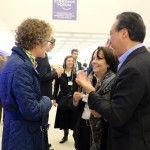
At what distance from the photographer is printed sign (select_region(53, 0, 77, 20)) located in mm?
6793

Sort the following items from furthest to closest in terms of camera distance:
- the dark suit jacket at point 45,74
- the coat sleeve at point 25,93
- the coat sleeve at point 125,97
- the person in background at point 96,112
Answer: the dark suit jacket at point 45,74, the person in background at point 96,112, the coat sleeve at point 25,93, the coat sleeve at point 125,97

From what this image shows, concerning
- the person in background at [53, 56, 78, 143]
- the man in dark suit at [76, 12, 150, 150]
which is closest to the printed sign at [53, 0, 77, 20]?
the person in background at [53, 56, 78, 143]

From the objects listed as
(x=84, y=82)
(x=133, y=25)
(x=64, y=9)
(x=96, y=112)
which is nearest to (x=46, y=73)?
(x=96, y=112)

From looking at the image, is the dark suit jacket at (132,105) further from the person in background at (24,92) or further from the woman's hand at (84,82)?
the person in background at (24,92)

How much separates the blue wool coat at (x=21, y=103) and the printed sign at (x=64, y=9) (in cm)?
542

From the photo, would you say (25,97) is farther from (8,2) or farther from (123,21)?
(8,2)

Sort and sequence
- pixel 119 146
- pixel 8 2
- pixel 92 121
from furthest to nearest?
pixel 8 2 → pixel 92 121 → pixel 119 146

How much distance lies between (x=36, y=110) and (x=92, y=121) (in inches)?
21.8

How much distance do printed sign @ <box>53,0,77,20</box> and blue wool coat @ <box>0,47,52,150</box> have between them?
17.8 feet

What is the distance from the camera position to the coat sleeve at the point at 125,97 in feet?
4.11

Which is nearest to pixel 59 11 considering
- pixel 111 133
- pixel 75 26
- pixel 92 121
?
pixel 75 26

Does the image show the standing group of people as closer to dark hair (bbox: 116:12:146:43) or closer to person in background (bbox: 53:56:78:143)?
dark hair (bbox: 116:12:146:43)

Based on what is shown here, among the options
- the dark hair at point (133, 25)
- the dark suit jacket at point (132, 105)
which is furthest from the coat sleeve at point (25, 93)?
the dark hair at point (133, 25)

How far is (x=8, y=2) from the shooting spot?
6848 mm
